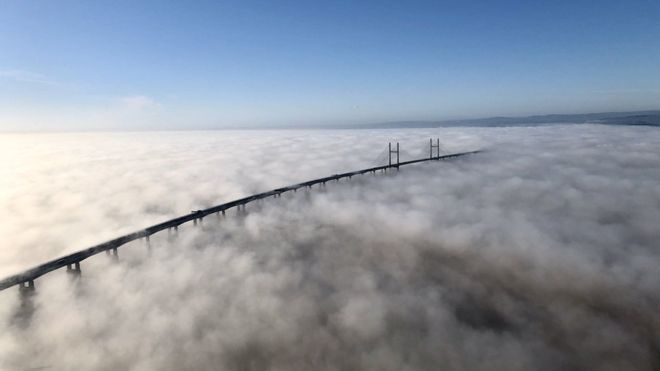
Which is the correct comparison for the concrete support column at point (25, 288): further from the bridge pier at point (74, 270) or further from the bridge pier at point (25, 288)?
the bridge pier at point (74, 270)

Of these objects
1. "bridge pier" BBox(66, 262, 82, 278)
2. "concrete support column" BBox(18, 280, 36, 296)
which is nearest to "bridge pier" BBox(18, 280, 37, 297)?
"concrete support column" BBox(18, 280, 36, 296)

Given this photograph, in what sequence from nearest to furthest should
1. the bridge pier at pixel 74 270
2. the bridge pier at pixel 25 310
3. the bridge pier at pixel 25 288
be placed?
the bridge pier at pixel 25 288, the bridge pier at pixel 25 310, the bridge pier at pixel 74 270

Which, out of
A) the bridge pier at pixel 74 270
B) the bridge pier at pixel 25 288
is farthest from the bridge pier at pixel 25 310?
the bridge pier at pixel 74 270

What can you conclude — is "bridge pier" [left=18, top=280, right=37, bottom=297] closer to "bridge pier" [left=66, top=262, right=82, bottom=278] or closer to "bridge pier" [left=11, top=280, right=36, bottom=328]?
"bridge pier" [left=11, top=280, right=36, bottom=328]

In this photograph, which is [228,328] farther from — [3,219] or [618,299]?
[3,219]

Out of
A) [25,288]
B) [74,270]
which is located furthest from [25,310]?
[74,270]

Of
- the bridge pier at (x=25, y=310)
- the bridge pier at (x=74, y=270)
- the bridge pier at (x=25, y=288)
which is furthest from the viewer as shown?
the bridge pier at (x=74, y=270)

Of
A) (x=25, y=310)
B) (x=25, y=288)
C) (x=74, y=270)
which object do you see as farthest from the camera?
(x=74, y=270)

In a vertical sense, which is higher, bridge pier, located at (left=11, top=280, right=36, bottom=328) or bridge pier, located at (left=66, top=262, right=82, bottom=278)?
bridge pier, located at (left=66, top=262, right=82, bottom=278)

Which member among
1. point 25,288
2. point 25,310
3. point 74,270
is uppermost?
point 25,288

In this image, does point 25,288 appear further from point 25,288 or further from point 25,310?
point 25,310

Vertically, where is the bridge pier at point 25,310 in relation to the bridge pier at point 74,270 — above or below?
below

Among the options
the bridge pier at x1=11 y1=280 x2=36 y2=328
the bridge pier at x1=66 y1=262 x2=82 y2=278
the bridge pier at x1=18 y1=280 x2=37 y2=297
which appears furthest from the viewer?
the bridge pier at x1=66 y1=262 x2=82 y2=278
